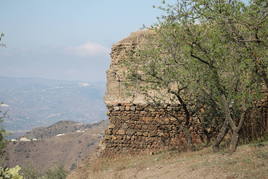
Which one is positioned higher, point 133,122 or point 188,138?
point 133,122

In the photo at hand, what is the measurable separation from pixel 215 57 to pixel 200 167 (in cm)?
270

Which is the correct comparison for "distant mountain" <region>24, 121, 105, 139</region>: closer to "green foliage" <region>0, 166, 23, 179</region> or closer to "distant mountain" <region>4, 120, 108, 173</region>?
"distant mountain" <region>4, 120, 108, 173</region>

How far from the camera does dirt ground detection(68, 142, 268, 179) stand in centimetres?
712

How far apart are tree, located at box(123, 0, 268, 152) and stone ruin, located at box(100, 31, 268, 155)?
1.58m

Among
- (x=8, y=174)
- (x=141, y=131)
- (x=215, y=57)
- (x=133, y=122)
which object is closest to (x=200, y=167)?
(x=215, y=57)

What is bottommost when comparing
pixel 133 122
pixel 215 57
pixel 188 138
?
pixel 188 138

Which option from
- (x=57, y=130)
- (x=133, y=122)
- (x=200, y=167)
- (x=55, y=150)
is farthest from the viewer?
(x=57, y=130)

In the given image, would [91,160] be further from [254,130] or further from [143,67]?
[254,130]

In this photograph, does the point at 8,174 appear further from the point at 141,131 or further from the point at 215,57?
the point at 141,131

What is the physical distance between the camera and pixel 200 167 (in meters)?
7.91

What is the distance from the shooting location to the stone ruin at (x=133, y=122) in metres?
12.6

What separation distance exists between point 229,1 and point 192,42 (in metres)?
1.39

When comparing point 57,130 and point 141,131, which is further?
point 57,130

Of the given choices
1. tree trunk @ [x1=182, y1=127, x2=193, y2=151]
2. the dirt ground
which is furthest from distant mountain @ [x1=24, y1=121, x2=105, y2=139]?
tree trunk @ [x1=182, y1=127, x2=193, y2=151]
